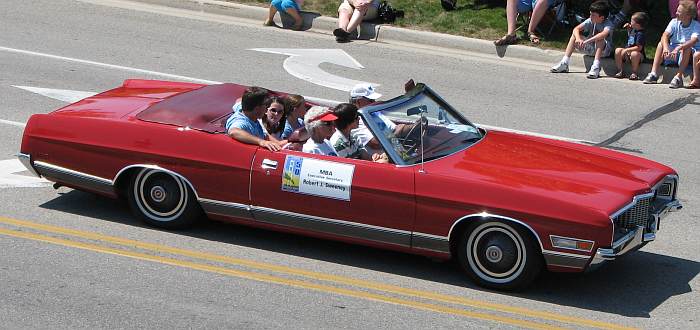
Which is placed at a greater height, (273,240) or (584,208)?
(584,208)

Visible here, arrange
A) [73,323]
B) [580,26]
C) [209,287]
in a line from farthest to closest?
[580,26] < [209,287] < [73,323]

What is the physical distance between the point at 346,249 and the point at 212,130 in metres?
1.43

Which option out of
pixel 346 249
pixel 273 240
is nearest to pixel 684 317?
pixel 346 249

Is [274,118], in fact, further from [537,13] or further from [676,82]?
[537,13]

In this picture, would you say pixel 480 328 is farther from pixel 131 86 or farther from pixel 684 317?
pixel 131 86

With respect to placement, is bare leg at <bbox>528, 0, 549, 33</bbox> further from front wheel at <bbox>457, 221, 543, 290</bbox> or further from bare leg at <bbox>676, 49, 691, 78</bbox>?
front wheel at <bbox>457, 221, 543, 290</bbox>

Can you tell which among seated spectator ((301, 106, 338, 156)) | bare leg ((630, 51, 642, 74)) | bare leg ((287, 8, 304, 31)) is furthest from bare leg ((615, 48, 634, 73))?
seated spectator ((301, 106, 338, 156))

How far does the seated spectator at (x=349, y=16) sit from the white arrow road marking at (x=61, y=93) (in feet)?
14.8

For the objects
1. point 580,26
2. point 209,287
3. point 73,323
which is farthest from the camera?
point 580,26

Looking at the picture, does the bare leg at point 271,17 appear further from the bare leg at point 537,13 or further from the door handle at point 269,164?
the door handle at point 269,164

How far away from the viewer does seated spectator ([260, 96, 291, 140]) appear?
8.82 metres

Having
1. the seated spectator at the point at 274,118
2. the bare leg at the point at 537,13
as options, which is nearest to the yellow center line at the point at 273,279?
the seated spectator at the point at 274,118

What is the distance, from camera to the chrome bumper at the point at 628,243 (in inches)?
288

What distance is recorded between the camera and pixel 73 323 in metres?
6.92
